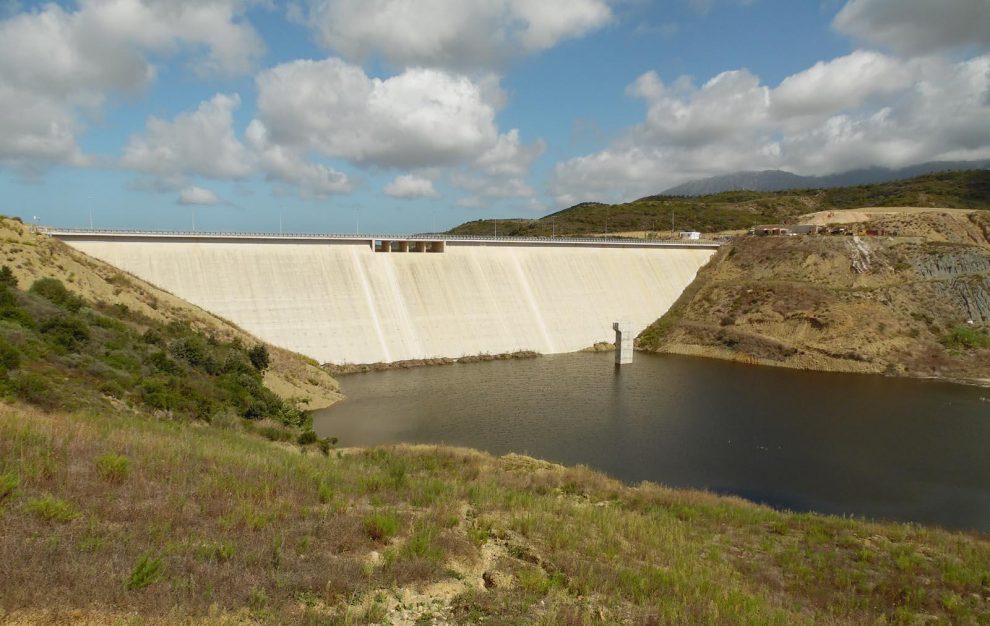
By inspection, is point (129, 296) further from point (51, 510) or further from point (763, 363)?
point (763, 363)

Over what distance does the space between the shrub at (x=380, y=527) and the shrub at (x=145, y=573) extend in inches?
106

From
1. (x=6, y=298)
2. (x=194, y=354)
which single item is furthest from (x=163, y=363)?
(x=6, y=298)

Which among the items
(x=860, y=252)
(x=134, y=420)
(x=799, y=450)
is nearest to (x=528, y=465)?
(x=134, y=420)

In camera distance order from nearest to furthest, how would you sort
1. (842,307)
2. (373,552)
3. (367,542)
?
(373,552) → (367,542) → (842,307)

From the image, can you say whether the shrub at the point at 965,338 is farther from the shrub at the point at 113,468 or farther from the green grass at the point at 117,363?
the shrub at the point at 113,468

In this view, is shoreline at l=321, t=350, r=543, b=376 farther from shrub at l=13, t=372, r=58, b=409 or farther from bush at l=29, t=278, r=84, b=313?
shrub at l=13, t=372, r=58, b=409

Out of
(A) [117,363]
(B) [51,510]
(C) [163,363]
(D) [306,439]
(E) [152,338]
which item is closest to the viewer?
(B) [51,510]

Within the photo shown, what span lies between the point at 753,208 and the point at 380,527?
127 meters

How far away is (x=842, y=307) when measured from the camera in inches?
1847

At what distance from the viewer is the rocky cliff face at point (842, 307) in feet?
142

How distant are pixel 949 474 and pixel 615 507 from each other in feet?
54.2

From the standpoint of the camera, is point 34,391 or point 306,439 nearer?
point 34,391

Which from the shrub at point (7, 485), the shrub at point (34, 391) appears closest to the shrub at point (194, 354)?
the shrub at point (34, 391)

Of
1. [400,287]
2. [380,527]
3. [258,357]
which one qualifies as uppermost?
[400,287]
